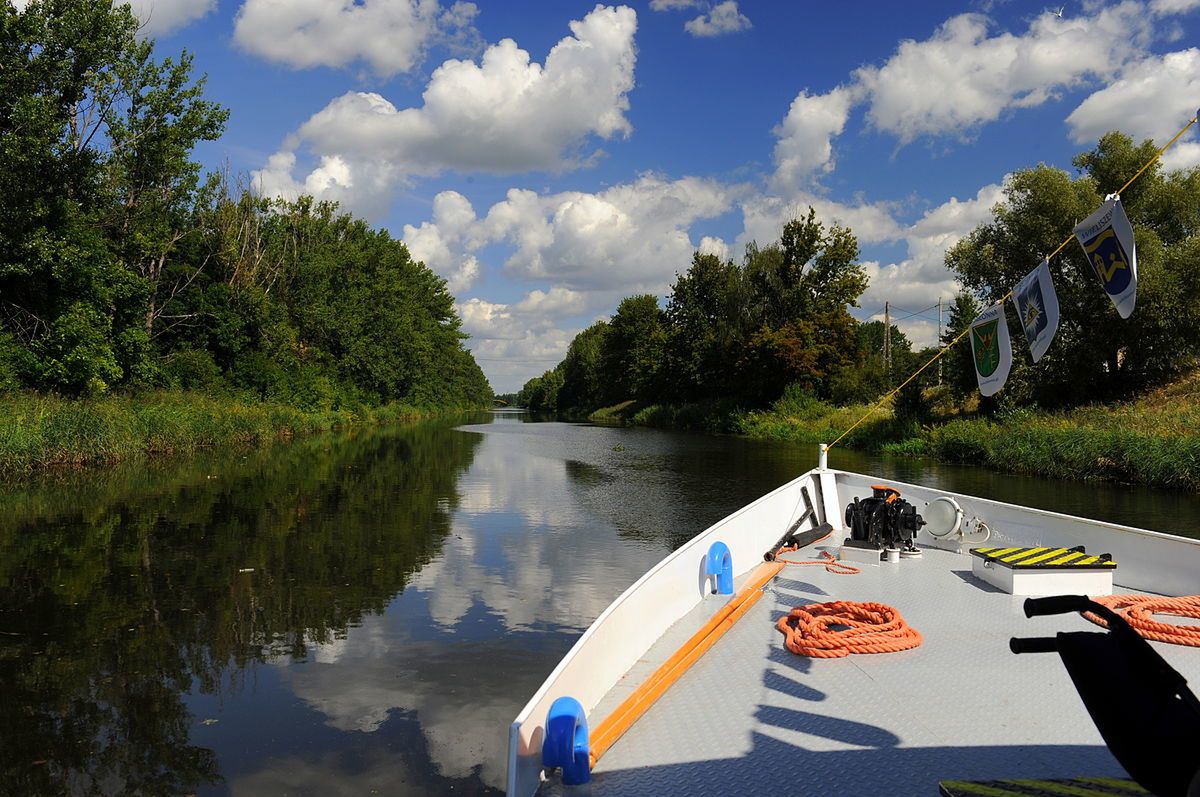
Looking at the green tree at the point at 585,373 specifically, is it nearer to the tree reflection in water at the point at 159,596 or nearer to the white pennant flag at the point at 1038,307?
→ the tree reflection in water at the point at 159,596

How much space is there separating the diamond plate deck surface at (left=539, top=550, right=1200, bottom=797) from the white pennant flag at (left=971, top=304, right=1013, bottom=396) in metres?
3.50

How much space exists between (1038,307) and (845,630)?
402cm

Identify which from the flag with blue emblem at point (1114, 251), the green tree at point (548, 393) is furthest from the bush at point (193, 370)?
the green tree at point (548, 393)

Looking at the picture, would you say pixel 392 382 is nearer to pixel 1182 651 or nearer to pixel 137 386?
pixel 137 386

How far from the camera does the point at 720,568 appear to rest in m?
4.91

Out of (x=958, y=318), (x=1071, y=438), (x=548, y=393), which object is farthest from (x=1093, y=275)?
(x=548, y=393)

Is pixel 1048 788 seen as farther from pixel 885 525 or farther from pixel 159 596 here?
pixel 159 596

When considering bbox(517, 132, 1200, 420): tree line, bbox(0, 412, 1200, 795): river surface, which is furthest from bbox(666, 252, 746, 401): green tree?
bbox(0, 412, 1200, 795): river surface

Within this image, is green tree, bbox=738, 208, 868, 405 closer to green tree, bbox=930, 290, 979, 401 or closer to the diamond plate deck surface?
green tree, bbox=930, 290, 979, 401

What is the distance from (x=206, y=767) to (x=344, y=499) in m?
9.83

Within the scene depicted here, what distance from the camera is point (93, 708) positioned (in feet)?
15.2

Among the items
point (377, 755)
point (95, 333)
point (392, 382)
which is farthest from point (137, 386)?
Answer: point (392, 382)

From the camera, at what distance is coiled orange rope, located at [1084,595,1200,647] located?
12.4ft

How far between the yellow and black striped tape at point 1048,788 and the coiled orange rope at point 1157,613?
178cm
